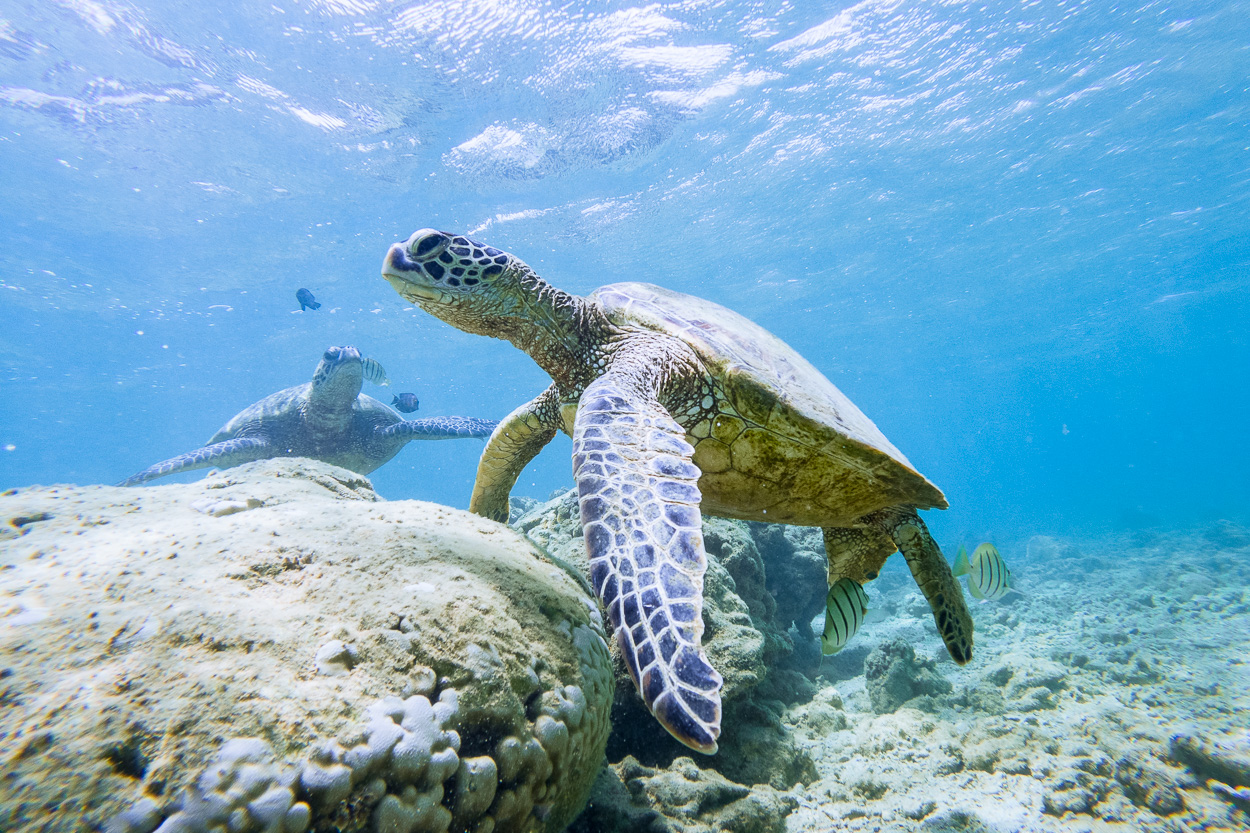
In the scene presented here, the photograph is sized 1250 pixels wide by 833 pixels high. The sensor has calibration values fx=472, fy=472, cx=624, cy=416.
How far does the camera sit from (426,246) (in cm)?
287

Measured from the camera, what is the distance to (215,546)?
1557mm

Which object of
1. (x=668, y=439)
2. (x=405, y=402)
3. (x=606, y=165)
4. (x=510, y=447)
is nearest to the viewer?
(x=668, y=439)

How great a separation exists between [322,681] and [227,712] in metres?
0.18

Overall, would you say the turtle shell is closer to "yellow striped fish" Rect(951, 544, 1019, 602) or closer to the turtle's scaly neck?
the turtle's scaly neck

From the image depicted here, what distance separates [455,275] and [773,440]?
217cm

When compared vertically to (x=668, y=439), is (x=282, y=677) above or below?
below

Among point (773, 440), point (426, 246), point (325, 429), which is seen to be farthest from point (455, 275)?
point (325, 429)

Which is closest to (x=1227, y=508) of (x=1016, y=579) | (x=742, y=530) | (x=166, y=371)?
(x=1016, y=579)

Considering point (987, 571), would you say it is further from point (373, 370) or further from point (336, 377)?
point (373, 370)

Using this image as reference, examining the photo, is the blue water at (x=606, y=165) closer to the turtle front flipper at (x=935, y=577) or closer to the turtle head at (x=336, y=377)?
the turtle head at (x=336, y=377)

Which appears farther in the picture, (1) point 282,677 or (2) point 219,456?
(2) point 219,456

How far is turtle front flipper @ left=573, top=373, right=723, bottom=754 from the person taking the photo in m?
1.27

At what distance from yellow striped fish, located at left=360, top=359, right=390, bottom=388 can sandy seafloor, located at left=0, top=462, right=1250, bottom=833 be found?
246 inches

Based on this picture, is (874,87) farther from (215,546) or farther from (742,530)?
(215,546)
